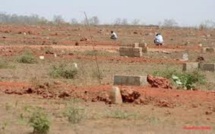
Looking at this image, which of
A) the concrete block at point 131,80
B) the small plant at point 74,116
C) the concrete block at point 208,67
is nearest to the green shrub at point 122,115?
the small plant at point 74,116

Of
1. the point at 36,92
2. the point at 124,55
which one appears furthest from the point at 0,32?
the point at 36,92

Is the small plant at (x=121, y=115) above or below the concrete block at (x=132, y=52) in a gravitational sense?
above

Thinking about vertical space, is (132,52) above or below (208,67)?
below

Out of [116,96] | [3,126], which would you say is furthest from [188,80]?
[3,126]

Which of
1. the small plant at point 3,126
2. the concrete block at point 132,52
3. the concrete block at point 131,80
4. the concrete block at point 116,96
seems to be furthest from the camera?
the concrete block at point 132,52

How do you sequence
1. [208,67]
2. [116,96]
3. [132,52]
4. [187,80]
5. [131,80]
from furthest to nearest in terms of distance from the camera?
[132,52], [208,67], [187,80], [131,80], [116,96]

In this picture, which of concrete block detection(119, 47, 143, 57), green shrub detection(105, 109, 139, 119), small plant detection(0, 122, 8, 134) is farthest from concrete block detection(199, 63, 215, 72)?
small plant detection(0, 122, 8, 134)

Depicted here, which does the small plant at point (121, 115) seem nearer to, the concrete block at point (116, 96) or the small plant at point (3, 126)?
the concrete block at point (116, 96)

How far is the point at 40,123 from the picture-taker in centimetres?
1038

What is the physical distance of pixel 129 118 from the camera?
1231cm

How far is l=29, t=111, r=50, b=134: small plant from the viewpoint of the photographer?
10.4 metres

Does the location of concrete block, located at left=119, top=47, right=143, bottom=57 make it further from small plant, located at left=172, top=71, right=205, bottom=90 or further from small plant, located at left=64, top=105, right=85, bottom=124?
small plant, located at left=64, top=105, right=85, bottom=124

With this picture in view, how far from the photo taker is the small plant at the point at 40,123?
10391mm

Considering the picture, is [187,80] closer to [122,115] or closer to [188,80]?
[188,80]
